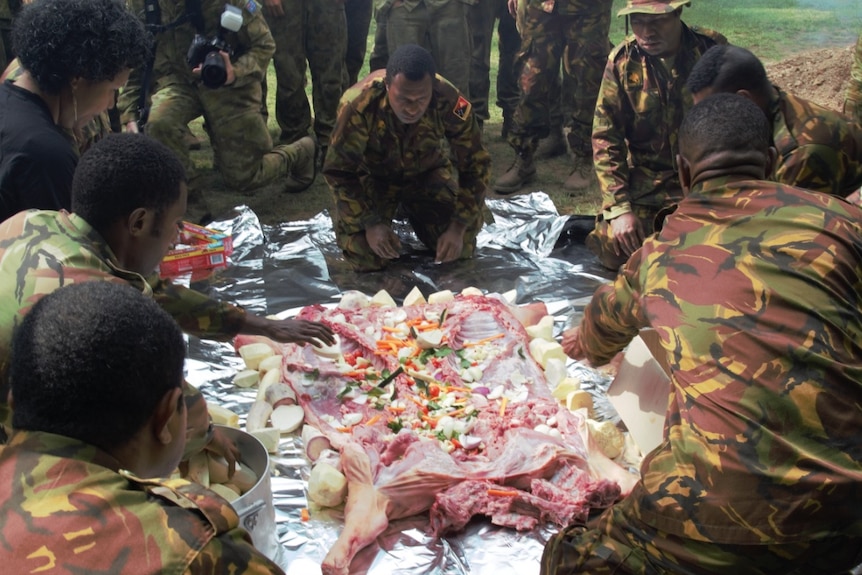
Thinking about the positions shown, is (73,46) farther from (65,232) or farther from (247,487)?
(247,487)

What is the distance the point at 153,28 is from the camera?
564 cm

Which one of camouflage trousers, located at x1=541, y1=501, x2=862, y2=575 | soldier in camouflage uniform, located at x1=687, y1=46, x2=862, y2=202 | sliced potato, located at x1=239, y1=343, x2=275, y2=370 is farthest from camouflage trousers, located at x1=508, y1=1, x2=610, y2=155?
camouflage trousers, located at x1=541, y1=501, x2=862, y2=575

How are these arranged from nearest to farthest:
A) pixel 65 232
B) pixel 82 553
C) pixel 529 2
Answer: pixel 82 553, pixel 65 232, pixel 529 2

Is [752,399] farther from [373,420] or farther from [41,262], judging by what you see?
[41,262]

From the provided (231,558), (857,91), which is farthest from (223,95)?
(231,558)

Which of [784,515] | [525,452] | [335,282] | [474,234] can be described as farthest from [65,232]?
[474,234]

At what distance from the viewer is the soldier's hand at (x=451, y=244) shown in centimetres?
505

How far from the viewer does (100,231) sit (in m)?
2.41

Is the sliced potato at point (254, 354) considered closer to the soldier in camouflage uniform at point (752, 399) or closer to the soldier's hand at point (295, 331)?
the soldier's hand at point (295, 331)

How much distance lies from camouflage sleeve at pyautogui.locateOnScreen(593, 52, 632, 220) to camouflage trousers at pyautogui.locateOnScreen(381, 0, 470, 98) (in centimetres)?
219

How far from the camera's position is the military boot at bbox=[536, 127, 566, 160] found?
7.48 meters

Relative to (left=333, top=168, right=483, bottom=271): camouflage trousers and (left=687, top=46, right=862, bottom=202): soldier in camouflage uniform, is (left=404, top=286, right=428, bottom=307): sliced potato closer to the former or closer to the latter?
(left=333, top=168, right=483, bottom=271): camouflage trousers

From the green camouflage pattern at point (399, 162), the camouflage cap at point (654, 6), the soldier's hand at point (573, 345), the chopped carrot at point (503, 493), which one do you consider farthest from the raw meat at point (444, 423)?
the camouflage cap at point (654, 6)

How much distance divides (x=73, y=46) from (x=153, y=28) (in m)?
2.87
